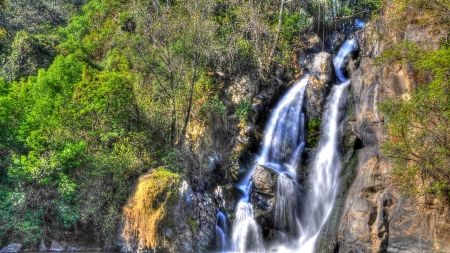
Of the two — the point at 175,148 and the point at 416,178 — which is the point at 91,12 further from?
the point at 416,178

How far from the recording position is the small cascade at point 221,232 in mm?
11547

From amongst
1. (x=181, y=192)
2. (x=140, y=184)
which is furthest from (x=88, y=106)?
(x=181, y=192)

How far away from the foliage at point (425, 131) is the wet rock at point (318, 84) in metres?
8.25

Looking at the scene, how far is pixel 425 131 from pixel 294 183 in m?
6.57

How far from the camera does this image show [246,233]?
38.7 feet

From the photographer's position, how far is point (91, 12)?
73.1 feet

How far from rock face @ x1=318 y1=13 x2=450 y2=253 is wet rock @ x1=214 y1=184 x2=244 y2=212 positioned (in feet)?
12.2

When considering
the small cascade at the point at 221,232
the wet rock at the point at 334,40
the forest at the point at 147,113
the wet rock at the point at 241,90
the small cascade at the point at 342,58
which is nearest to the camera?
the forest at the point at 147,113

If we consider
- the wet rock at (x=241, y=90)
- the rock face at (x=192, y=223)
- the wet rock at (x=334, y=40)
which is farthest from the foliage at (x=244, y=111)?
the wet rock at (x=334, y=40)

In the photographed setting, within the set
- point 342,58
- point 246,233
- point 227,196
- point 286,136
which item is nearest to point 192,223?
point 227,196

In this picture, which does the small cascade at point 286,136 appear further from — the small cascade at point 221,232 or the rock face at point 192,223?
the rock face at point 192,223

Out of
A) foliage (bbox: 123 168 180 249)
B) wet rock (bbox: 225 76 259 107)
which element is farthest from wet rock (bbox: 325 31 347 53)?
foliage (bbox: 123 168 180 249)

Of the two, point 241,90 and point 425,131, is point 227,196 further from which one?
point 425,131

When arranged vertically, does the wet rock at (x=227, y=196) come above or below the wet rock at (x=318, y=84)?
below
